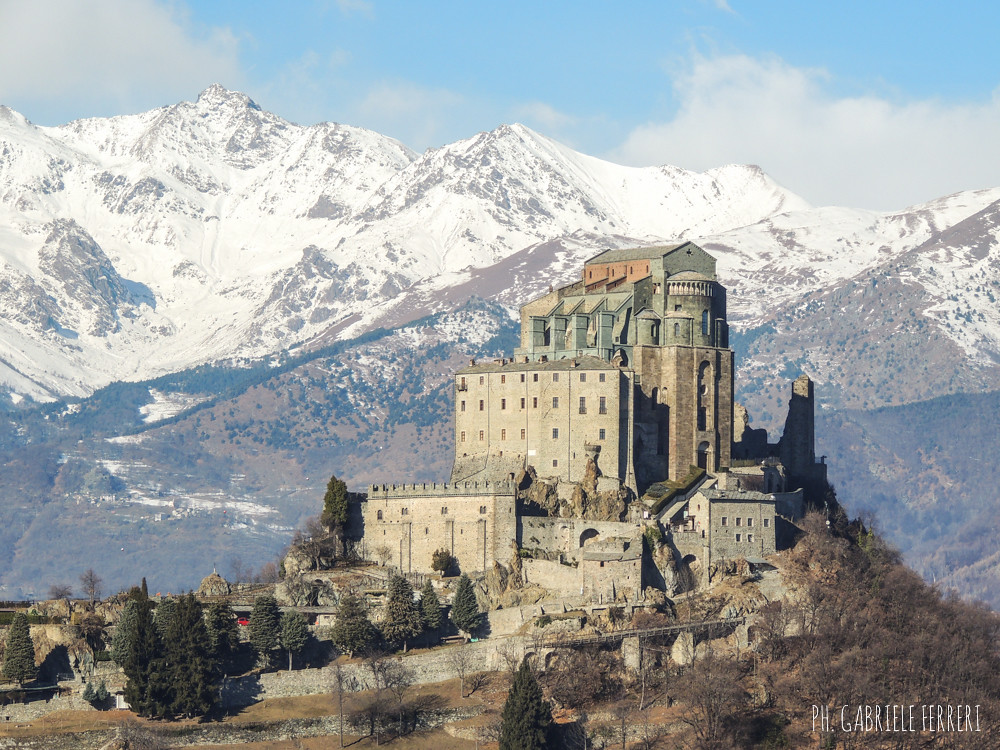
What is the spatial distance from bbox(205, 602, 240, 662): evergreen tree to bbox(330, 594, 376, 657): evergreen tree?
7380mm

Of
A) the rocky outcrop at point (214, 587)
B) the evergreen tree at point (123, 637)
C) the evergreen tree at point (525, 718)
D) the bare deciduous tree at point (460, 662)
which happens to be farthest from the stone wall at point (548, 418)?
the evergreen tree at point (123, 637)

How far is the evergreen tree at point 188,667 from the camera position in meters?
130

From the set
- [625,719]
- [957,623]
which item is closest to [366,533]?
[625,719]

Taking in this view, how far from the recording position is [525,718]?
418 ft

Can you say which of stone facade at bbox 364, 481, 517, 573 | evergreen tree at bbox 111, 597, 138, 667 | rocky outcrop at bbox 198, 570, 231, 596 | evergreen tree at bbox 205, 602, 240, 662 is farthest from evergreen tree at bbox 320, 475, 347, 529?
evergreen tree at bbox 111, 597, 138, 667

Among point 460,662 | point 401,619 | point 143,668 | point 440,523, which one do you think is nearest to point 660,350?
point 440,523

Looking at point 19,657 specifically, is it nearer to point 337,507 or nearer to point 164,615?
point 164,615

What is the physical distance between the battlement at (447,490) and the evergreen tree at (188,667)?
23.0 m

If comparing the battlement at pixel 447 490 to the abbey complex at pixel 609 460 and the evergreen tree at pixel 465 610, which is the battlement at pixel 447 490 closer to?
the abbey complex at pixel 609 460

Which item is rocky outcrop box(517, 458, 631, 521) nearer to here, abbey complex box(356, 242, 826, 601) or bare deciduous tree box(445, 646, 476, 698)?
abbey complex box(356, 242, 826, 601)

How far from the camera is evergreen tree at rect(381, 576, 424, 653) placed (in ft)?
458

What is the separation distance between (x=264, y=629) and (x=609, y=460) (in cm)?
3342

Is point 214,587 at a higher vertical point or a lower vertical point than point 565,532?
lower

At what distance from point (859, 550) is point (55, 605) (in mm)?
65229
